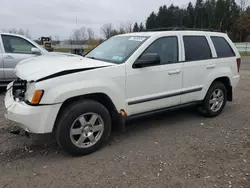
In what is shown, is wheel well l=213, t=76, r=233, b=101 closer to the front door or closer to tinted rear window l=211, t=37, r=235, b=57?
tinted rear window l=211, t=37, r=235, b=57

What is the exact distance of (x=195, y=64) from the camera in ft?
14.2

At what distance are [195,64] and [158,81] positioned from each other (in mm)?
947

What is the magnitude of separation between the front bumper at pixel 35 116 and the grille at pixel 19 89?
16cm

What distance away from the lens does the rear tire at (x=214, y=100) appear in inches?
185

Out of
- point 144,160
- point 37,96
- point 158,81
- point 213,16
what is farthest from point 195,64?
point 213,16

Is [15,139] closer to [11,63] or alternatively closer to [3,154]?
[3,154]

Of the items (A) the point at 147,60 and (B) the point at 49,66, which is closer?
(B) the point at 49,66

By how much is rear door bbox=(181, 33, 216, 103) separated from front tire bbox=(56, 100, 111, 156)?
1.69m

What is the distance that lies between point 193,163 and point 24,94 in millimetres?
2370

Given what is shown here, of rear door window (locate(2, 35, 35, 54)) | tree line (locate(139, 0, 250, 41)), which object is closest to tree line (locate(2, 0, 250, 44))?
tree line (locate(139, 0, 250, 41))

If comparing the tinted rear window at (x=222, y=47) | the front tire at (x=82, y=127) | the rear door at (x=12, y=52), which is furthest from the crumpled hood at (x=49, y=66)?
the rear door at (x=12, y=52)

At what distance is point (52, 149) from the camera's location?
3461 mm

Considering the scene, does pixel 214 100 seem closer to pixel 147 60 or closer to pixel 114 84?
pixel 147 60

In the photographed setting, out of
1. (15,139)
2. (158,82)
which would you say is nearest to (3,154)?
(15,139)
